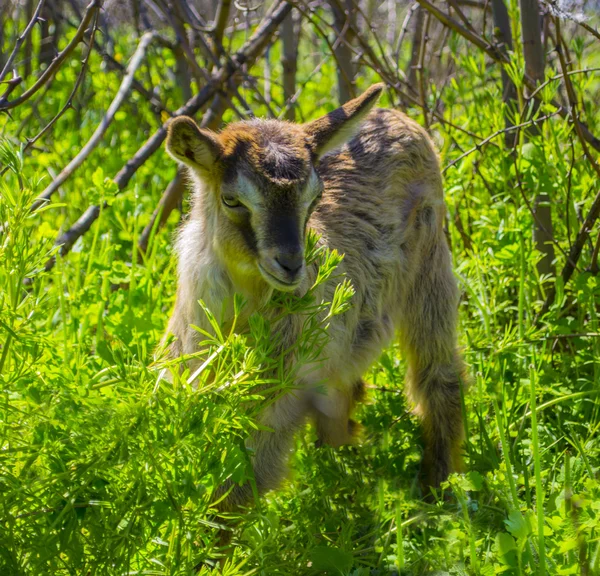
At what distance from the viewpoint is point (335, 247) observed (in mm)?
4047

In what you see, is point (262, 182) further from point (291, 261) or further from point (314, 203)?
point (291, 261)

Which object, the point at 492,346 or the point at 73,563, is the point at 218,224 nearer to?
the point at 73,563

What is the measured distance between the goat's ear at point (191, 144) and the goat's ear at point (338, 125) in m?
0.46

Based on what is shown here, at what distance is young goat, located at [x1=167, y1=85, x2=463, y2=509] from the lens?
130 inches

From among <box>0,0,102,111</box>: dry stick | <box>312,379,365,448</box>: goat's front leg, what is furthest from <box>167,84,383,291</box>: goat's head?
<box>312,379,365,448</box>: goat's front leg

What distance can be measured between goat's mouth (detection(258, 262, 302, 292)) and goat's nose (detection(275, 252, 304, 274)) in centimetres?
4

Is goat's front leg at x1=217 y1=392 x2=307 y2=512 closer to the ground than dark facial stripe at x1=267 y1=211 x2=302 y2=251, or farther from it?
closer to the ground

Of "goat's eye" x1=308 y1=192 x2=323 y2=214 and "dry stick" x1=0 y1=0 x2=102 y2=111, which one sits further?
"goat's eye" x1=308 y1=192 x2=323 y2=214

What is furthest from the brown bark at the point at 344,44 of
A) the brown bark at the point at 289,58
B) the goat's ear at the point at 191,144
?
the goat's ear at the point at 191,144

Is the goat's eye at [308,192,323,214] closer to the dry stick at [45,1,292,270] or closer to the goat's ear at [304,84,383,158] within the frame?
the goat's ear at [304,84,383,158]

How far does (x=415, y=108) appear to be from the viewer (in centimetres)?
615

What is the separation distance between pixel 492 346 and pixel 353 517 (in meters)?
1.35

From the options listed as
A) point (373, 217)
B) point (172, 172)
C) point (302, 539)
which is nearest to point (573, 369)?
point (373, 217)

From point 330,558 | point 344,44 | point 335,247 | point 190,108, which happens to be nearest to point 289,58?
point 344,44
